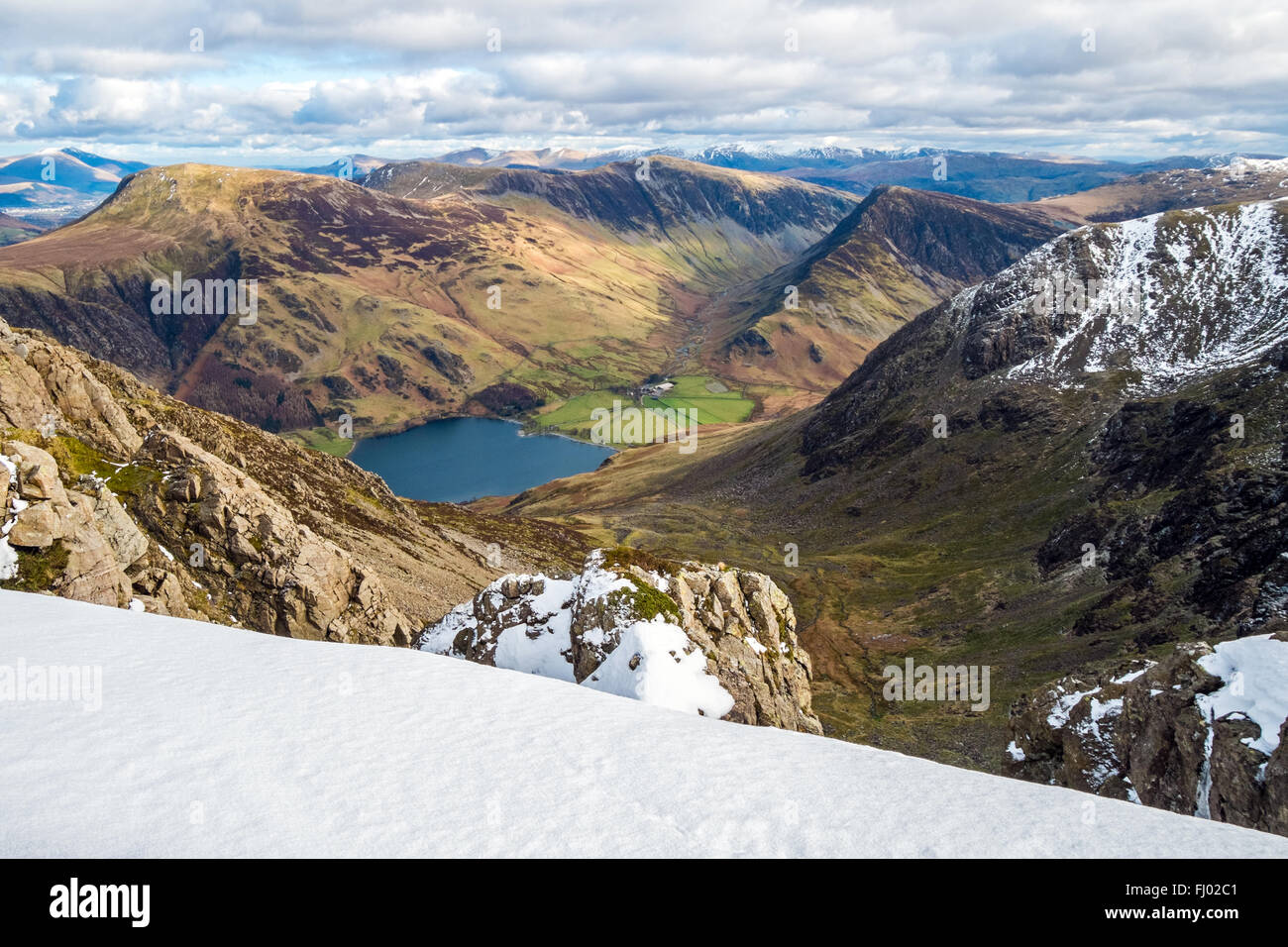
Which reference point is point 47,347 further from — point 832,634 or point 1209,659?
point 832,634

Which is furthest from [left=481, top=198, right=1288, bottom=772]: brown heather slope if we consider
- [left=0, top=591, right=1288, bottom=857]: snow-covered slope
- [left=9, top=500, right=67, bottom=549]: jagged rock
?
[left=9, top=500, right=67, bottom=549]: jagged rock

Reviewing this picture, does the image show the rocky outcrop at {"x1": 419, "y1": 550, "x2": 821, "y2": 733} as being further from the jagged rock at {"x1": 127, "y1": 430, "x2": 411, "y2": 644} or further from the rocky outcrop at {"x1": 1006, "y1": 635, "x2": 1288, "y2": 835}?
the rocky outcrop at {"x1": 1006, "y1": 635, "x2": 1288, "y2": 835}

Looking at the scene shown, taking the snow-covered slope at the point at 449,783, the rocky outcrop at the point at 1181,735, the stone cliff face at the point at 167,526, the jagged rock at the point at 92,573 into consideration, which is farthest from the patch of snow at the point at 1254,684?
the stone cliff face at the point at 167,526

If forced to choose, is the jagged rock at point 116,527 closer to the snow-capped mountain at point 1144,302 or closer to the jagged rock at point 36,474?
the jagged rock at point 36,474

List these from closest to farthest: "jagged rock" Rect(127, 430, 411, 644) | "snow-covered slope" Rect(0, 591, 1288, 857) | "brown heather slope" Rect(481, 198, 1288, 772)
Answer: "snow-covered slope" Rect(0, 591, 1288, 857)
"jagged rock" Rect(127, 430, 411, 644)
"brown heather slope" Rect(481, 198, 1288, 772)
